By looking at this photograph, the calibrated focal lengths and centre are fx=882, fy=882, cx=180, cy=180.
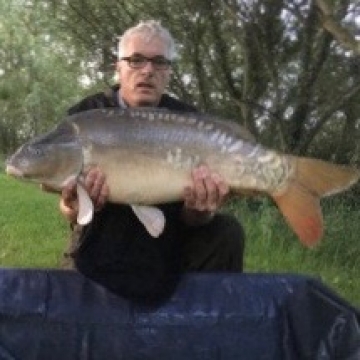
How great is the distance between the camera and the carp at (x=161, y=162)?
2.17 m

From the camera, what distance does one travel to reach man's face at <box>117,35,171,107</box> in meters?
2.37

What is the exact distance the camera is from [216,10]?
6.81 meters

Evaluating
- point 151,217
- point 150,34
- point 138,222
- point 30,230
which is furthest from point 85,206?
point 30,230

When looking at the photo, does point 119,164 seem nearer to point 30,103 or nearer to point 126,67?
point 126,67

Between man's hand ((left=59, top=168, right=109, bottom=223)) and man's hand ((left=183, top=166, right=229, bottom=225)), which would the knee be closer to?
man's hand ((left=183, top=166, right=229, bottom=225))

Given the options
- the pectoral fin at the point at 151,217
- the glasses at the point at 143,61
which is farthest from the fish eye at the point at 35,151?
the glasses at the point at 143,61

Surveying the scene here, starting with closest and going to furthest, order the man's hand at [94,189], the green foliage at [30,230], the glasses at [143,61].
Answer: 1. the man's hand at [94,189]
2. the glasses at [143,61]
3. the green foliage at [30,230]

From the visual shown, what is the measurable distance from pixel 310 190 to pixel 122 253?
0.56 meters

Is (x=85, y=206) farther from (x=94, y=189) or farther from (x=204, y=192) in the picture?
(x=204, y=192)

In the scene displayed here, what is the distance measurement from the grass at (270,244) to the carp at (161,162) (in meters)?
1.56

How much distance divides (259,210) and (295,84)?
1.55 m

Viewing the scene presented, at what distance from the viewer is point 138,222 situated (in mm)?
2436

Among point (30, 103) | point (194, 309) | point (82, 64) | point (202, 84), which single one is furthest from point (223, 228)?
point (30, 103)

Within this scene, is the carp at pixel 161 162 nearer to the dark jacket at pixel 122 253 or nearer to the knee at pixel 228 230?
the dark jacket at pixel 122 253
